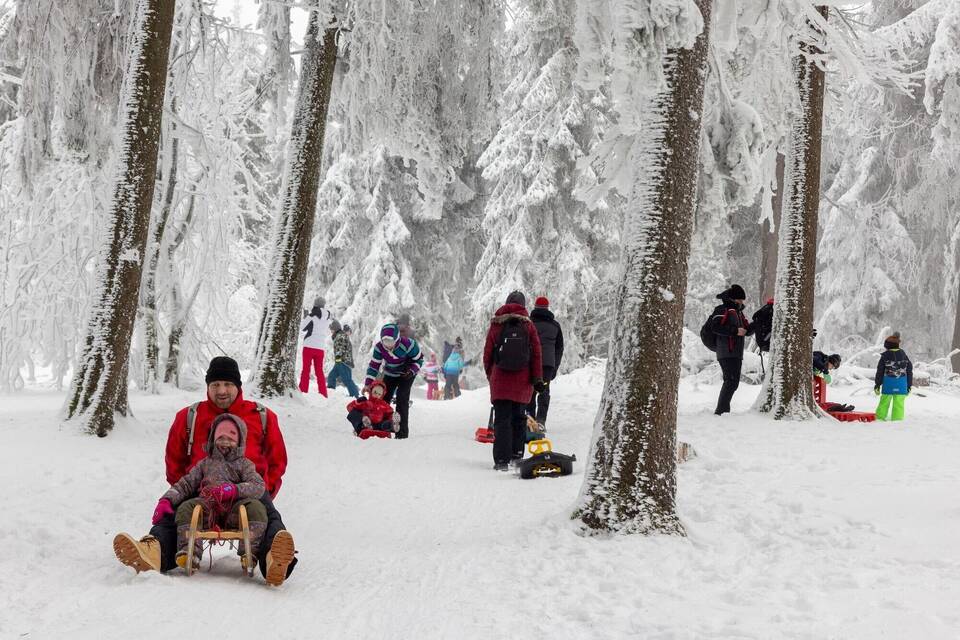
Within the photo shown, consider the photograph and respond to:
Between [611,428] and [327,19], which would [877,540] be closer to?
[611,428]

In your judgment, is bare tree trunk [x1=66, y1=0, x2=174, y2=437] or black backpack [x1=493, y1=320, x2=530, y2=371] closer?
bare tree trunk [x1=66, y1=0, x2=174, y2=437]

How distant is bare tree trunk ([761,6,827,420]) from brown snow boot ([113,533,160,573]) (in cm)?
895

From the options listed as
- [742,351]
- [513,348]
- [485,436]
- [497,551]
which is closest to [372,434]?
[485,436]

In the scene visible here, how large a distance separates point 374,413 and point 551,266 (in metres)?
12.0

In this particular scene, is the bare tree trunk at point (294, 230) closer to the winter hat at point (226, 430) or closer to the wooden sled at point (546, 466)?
the wooden sled at point (546, 466)

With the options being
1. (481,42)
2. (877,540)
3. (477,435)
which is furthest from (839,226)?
(877,540)

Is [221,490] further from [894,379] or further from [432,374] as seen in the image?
[432,374]

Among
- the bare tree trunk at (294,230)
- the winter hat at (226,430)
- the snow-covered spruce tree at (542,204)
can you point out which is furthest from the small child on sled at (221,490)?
the snow-covered spruce tree at (542,204)

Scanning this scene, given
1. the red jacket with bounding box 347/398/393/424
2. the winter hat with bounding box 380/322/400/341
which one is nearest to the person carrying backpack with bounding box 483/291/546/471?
the winter hat with bounding box 380/322/400/341

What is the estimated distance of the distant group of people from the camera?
11.8 meters

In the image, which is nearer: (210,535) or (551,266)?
(210,535)

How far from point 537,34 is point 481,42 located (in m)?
8.03

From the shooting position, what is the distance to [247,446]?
5074 millimetres

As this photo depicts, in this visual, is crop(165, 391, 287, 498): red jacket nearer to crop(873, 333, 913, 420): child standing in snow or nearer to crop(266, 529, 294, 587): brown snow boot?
crop(266, 529, 294, 587): brown snow boot
